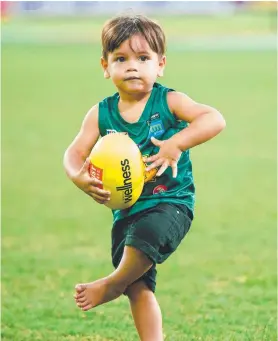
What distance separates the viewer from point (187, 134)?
197 inches

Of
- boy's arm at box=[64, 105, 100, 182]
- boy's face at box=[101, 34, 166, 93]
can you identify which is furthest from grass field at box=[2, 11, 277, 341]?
boy's face at box=[101, 34, 166, 93]

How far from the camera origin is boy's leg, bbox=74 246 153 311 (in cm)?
491

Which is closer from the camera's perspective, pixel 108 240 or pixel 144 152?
pixel 144 152

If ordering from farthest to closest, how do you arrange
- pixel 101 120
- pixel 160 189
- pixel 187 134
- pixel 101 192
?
pixel 101 120 < pixel 160 189 < pixel 187 134 < pixel 101 192

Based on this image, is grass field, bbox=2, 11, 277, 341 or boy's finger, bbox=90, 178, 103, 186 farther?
grass field, bbox=2, 11, 277, 341

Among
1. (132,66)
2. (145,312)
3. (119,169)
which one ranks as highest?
(132,66)

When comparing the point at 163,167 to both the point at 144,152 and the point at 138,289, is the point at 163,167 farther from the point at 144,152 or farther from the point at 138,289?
the point at 138,289

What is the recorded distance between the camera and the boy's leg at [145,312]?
16.9 feet

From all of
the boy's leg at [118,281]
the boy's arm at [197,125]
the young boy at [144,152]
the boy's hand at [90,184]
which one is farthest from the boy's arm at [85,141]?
the boy's leg at [118,281]

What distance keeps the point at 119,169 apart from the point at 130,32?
0.76m

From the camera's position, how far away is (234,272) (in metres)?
7.91

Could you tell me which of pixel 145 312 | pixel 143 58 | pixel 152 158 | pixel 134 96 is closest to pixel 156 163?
pixel 152 158

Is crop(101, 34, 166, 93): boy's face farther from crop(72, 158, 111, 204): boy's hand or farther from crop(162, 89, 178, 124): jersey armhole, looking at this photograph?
crop(72, 158, 111, 204): boy's hand

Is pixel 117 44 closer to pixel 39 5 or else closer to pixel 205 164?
pixel 205 164
